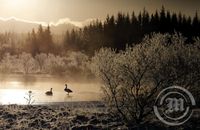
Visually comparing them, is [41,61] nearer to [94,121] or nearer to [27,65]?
[27,65]

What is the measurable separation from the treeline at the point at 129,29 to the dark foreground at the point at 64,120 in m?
49.3

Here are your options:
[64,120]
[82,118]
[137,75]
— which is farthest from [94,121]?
[137,75]

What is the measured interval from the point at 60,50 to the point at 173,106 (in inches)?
2684

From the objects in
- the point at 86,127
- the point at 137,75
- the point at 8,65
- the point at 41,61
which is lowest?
the point at 86,127

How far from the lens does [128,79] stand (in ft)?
67.6

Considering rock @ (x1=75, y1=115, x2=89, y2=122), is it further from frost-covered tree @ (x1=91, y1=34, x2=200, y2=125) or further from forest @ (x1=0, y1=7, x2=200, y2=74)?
forest @ (x1=0, y1=7, x2=200, y2=74)

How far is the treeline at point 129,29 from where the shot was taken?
246 ft

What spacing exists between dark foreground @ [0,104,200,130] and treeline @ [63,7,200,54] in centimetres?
4935

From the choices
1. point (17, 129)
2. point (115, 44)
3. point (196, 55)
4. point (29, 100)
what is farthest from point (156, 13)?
point (17, 129)

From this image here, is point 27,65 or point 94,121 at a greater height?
point 27,65

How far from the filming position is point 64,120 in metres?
20.3

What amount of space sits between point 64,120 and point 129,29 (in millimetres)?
59598

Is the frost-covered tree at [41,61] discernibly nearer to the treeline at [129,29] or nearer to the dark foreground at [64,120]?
the treeline at [129,29]

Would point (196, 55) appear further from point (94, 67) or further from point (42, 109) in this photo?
point (42, 109)
